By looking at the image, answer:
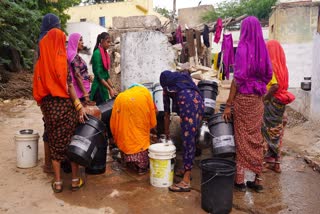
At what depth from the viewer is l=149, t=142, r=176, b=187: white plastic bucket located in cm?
363

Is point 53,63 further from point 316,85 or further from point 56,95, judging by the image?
point 316,85

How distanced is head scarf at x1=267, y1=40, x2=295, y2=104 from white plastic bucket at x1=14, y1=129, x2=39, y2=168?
3.09m

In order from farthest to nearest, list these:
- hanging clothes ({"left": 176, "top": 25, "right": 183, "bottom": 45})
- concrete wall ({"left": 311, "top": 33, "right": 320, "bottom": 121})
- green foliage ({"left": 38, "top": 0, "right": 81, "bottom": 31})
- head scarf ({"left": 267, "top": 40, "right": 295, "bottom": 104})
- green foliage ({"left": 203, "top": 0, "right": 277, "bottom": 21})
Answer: green foliage ({"left": 203, "top": 0, "right": 277, "bottom": 21}) < green foliage ({"left": 38, "top": 0, "right": 81, "bottom": 31}) < hanging clothes ({"left": 176, "top": 25, "right": 183, "bottom": 45}) < concrete wall ({"left": 311, "top": 33, "right": 320, "bottom": 121}) < head scarf ({"left": 267, "top": 40, "right": 295, "bottom": 104})

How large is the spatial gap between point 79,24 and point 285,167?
17.2 m

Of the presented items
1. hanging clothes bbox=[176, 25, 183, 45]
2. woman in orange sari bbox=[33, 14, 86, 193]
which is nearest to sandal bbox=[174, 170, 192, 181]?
woman in orange sari bbox=[33, 14, 86, 193]

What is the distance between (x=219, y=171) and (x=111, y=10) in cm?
2623

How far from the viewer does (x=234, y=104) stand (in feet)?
11.7

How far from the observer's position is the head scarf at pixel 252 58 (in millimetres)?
3336

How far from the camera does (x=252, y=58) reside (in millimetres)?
3332

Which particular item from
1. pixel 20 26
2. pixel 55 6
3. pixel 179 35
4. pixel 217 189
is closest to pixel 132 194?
pixel 217 189

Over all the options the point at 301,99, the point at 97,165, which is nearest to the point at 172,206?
the point at 97,165

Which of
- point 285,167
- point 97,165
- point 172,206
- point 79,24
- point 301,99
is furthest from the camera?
point 79,24

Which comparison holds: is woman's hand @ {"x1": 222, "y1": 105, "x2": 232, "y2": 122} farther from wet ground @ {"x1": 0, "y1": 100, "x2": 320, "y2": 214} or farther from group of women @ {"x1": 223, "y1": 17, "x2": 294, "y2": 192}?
wet ground @ {"x1": 0, "y1": 100, "x2": 320, "y2": 214}

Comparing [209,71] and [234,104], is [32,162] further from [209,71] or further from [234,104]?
[209,71]
